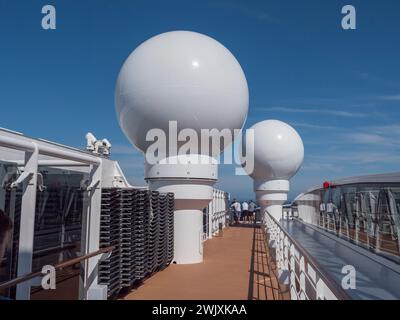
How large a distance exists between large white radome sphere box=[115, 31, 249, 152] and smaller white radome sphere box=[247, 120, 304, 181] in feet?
20.4

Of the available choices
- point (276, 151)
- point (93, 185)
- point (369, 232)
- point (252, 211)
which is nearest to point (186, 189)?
point (93, 185)

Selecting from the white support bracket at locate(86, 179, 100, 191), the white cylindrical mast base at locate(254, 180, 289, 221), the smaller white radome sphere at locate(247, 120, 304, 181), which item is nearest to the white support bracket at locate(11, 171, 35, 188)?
the white support bracket at locate(86, 179, 100, 191)

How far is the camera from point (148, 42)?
6.05 m

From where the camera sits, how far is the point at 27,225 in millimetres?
2348

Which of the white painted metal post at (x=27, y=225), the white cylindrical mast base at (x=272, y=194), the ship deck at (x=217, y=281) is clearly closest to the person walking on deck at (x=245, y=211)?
the white cylindrical mast base at (x=272, y=194)

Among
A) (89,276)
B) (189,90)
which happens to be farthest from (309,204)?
(89,276)

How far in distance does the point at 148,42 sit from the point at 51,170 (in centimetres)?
271

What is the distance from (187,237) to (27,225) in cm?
398

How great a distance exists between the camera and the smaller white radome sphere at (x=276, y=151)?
12.0 m

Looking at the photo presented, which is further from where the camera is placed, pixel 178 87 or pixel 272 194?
pixel 272 194

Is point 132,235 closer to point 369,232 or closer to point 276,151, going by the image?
point 369,232

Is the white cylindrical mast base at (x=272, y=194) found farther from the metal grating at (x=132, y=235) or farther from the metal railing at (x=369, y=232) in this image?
the metal grating at (x=132, y=235)

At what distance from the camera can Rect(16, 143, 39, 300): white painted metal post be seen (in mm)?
2326

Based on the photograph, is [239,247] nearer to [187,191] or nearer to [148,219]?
[187,191]
